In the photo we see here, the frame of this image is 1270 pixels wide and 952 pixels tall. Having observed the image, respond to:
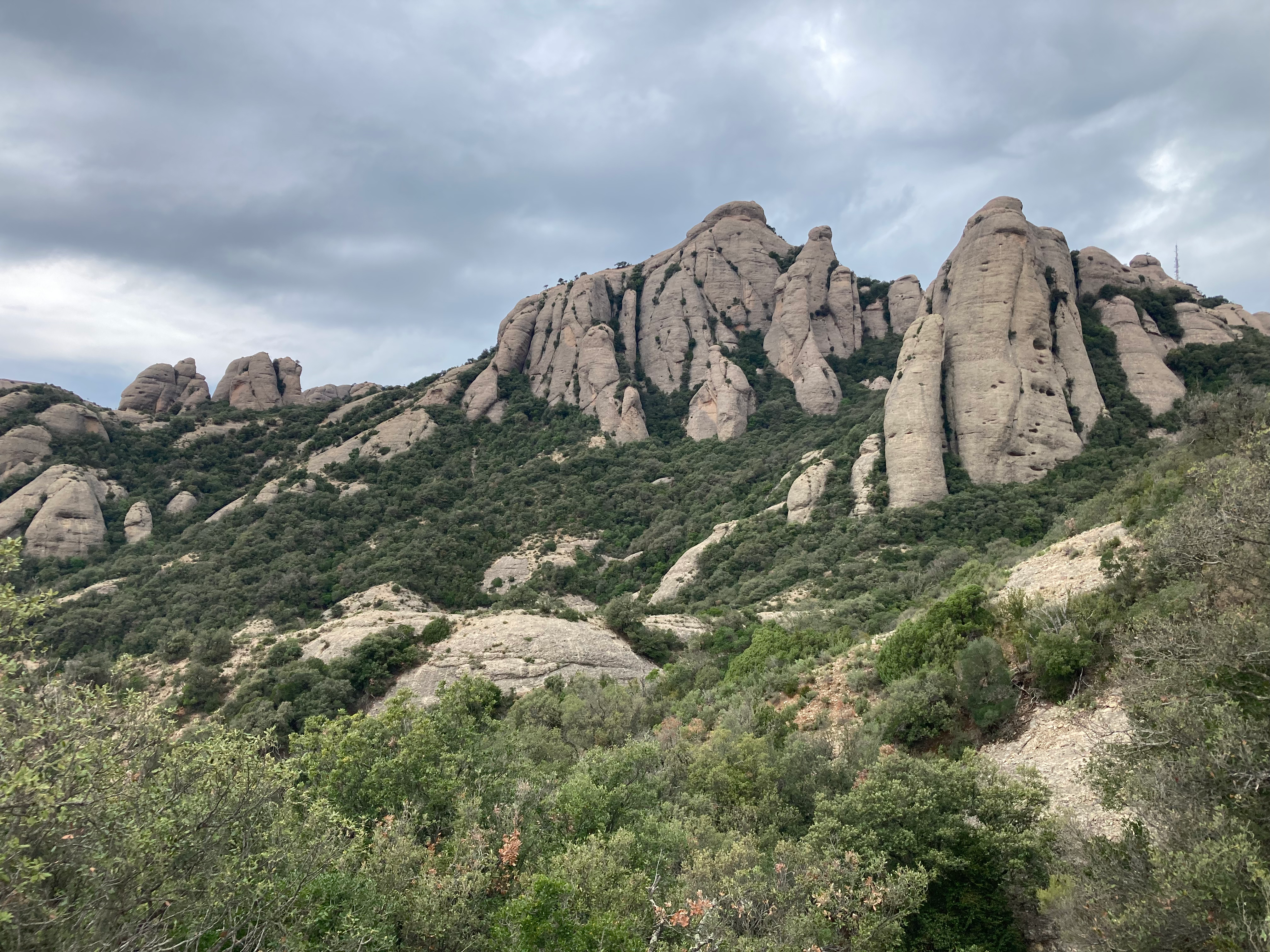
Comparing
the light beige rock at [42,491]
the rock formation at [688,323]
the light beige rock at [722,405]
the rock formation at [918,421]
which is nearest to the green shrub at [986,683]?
the rock formation at [918,421]

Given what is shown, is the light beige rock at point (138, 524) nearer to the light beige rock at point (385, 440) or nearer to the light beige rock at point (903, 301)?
the light beige rock at point (385, 440)

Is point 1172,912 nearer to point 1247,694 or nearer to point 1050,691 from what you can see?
point 1247,694

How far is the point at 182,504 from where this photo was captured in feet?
181

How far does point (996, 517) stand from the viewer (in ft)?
116

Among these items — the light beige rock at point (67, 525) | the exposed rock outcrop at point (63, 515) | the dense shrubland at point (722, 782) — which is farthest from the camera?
the exposed rock outcrop at point (63, 515)

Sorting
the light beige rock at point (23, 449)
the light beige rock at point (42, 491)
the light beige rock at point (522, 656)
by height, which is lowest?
the light beige rock at point (522, 656)

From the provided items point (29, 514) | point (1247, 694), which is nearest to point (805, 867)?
point (1247, 694)

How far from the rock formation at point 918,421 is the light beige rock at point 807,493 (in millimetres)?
4666

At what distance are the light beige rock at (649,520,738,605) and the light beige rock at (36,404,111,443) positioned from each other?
63.3 meters

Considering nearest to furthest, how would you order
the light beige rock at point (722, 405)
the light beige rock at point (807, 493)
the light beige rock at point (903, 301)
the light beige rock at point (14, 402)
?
the light beige rock at point (807, 493) < the light beige rock at point (14, 402) < the light beige rock at point (722, 405) < the light beige rock at point (903, 301)

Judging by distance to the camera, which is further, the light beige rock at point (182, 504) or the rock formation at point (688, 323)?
the rock formation at point (688, 323)

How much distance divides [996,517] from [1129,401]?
18.9 meters

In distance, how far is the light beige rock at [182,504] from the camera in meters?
54.7

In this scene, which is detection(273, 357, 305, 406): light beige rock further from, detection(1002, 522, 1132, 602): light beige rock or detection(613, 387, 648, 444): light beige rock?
detection(1002, 522, 1132, 602): light beige rock
